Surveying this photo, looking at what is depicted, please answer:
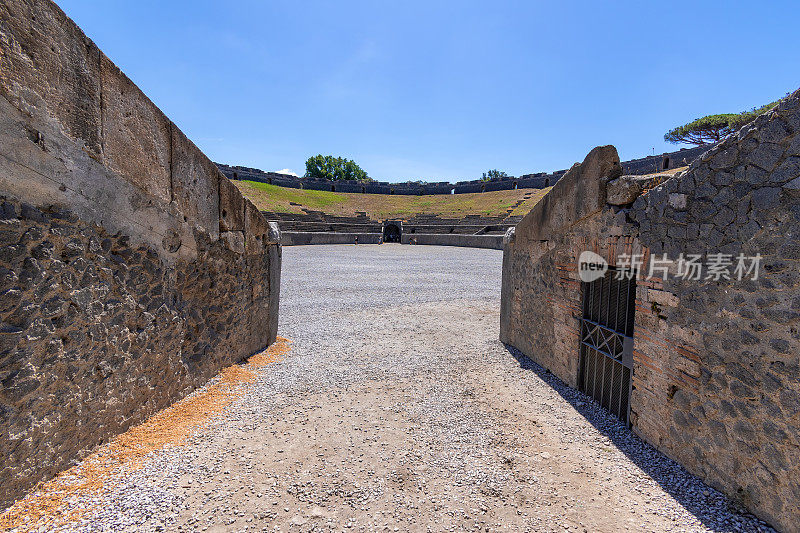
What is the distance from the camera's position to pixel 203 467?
3250 millimetres

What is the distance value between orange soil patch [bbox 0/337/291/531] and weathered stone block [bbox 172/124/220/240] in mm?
2287

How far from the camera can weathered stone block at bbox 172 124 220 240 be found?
4203 millimetres

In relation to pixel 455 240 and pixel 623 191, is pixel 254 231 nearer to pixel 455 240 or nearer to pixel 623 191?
pixel 623 191

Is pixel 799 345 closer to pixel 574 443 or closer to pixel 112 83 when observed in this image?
pixel 574 443

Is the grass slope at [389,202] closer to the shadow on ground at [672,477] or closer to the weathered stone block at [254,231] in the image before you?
the weathered stone block at [254,231]

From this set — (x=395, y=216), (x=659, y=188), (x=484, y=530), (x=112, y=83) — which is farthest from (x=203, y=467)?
(x=395, y=216)

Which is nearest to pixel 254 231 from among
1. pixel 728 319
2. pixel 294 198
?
pixel 728 319

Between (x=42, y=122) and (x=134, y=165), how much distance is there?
89cm

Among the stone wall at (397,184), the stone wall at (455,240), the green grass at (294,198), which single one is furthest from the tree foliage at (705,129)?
the green grass at (294,198)

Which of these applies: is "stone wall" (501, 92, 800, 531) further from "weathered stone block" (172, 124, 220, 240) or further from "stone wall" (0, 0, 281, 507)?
"stone wall" (0, 0, 281, 507)

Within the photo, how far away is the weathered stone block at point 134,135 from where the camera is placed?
322cm

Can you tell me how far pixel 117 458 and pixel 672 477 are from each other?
5.41 meters

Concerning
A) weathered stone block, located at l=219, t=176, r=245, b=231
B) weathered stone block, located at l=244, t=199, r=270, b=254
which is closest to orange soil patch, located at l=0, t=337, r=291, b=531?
weathered stone block, located at l=244, t=199, r=270, b=254

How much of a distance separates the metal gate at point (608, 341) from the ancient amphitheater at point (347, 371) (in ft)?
0.10
